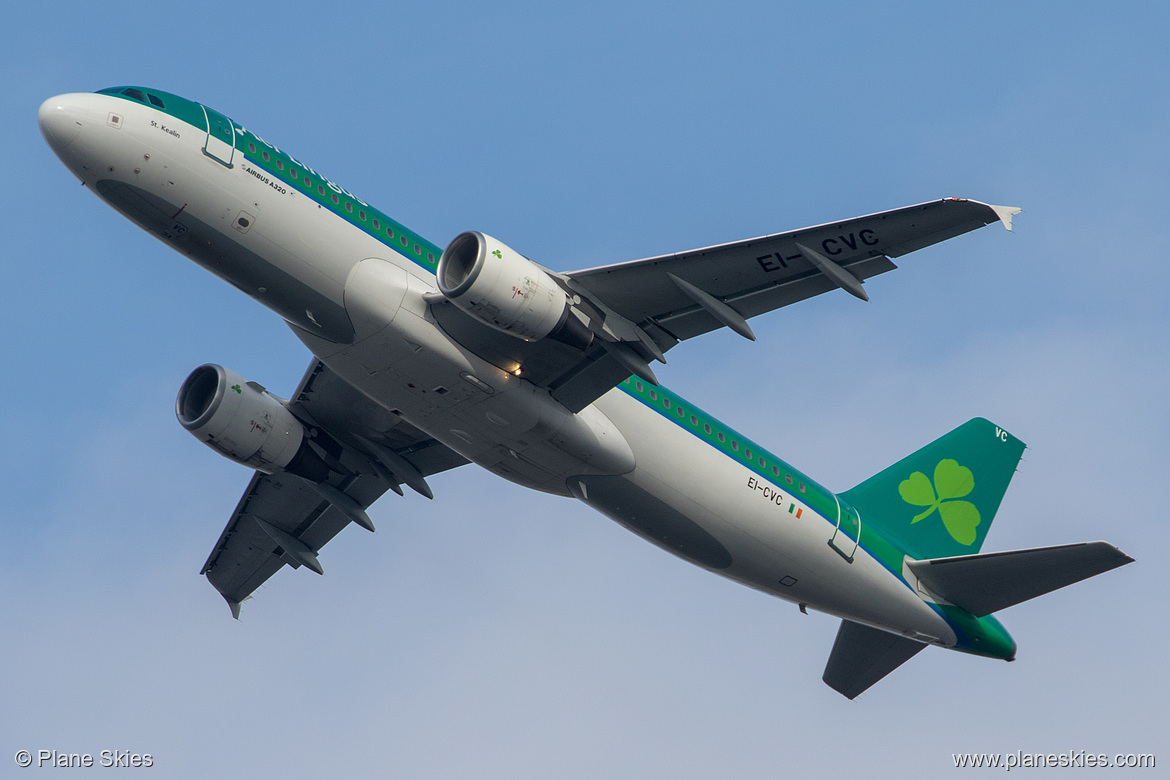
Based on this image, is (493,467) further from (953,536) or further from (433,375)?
(953,536)

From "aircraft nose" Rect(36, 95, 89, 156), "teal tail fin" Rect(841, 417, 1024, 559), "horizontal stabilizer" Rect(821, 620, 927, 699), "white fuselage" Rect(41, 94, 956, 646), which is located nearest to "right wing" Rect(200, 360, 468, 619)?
"white fuselage" Rect(41, 94, 956, 646)

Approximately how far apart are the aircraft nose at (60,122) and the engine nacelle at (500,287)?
23.3ft

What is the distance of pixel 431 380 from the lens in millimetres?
25906

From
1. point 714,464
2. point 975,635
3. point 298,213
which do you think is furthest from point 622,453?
point 975,635

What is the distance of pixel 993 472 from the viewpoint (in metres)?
34.3

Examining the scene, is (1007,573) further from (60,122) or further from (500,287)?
(60,122)

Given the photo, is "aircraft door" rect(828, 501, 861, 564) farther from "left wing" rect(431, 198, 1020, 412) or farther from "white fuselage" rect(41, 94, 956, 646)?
"left wing" rect(431, 198, 1020, 412)

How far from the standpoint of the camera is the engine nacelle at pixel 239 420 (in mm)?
30234

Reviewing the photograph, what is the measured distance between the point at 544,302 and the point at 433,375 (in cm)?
279

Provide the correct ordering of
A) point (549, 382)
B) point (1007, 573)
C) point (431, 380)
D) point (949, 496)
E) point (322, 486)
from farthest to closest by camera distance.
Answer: point (949, 496) < point (322, 486) < point (1007, 573) < point (549, 382) < point (431, 380)

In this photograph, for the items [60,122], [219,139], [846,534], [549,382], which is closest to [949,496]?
[846,534]

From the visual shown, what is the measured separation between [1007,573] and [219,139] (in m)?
19.8

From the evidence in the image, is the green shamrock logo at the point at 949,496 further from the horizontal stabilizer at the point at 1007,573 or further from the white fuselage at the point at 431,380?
the white fuselage at the point at 431,380

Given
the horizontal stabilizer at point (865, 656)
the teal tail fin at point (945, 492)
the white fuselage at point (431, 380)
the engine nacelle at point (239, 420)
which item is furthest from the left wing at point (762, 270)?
the horizontal stabilizer at point (865, 656)
